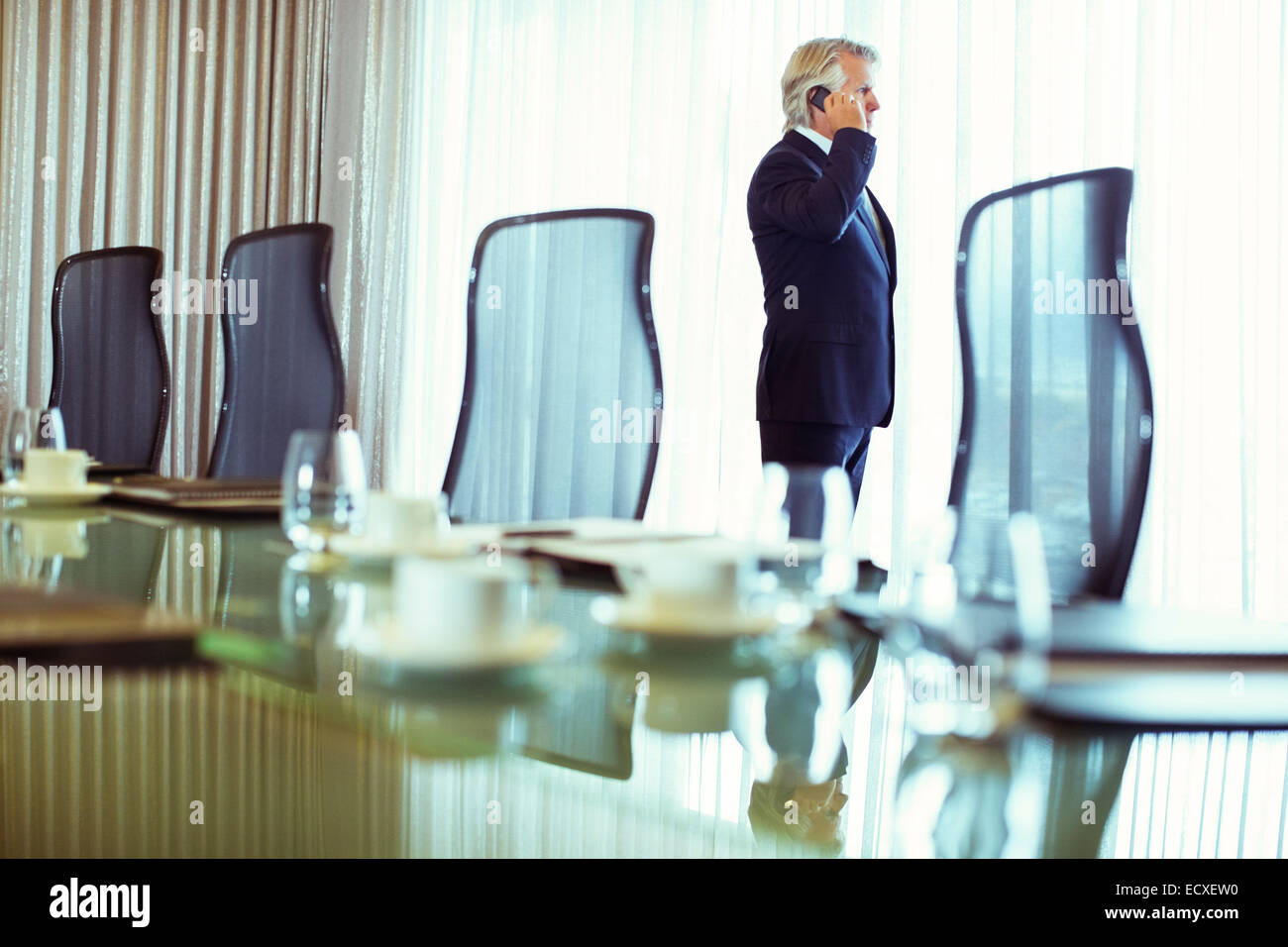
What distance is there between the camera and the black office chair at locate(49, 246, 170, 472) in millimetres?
2779

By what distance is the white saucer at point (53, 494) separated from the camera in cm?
158

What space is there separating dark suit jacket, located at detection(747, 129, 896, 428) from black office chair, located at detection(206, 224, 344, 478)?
3.17ft

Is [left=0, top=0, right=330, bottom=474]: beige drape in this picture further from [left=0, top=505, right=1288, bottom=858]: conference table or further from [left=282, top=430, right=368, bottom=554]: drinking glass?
[left=0, top=505, right=1288, bottom=858]: conference table

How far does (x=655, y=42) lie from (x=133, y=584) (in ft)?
10.9

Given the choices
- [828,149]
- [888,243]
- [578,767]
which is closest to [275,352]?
[828,149]

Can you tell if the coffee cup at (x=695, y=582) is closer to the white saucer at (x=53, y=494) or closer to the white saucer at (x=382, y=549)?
the white saucer at (x=382, y=549)

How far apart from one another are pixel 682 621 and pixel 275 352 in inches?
68.9

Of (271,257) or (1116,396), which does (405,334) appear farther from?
(1116,396)

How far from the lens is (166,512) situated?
155 cm

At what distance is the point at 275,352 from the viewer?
2371 mm

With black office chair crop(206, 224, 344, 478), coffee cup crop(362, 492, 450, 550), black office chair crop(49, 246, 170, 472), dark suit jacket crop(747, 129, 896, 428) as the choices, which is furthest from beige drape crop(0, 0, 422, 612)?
coffee cup crop(362, 492, 450, 550)

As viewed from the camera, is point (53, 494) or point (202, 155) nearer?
point (53, 494)

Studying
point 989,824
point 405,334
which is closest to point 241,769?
point 989,824

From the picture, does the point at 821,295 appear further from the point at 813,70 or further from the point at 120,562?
the point at 120,562
